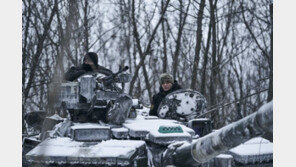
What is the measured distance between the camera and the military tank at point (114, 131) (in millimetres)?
4383

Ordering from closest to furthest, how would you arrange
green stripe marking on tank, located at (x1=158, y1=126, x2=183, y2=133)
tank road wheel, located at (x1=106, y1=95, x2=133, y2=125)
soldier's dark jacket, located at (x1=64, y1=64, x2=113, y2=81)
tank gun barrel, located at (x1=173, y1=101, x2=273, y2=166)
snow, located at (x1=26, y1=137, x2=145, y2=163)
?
tank gun barrel, located at (x1=173, y1=101, x2=273, y2=166), snow, located at (x1=26, y1=137, x2=145, y2=163), green stripe marking on tank, located at (x1=158, y1=126, x2=183, y2=133), tank road wheel, located at (x1=106, y1=95, x2=133, y2=125), soldier's dark jacket, located at (x1=64, y1=64, x2=113, y2=81)

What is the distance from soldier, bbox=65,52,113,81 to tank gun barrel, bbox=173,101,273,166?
270 centimetres

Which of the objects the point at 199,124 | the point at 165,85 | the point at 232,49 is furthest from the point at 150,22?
the point at 199,124

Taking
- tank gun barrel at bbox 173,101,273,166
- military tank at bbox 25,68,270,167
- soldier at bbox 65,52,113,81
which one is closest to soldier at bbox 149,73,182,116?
military tank at bbox 25,68,270,167

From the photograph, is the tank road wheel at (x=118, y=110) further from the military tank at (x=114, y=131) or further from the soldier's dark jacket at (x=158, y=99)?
the soldier's dark jacket at (x=158, y=99)

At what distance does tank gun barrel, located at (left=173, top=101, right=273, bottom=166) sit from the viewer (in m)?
2.52

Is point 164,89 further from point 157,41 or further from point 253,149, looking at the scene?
point 157,41

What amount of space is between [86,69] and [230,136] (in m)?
3.75

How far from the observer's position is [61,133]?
222 inches

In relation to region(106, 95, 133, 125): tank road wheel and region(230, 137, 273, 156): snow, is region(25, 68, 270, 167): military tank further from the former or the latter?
region(230, 137, 273, 156): snow

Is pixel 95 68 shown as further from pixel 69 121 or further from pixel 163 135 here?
pixel 163 135

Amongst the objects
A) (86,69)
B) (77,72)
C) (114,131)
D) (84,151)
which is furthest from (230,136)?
(86,69)

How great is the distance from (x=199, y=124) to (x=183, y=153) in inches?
80.4

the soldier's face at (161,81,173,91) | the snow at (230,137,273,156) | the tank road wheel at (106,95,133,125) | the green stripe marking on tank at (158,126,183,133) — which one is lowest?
the snow at (230,137,273,156)
